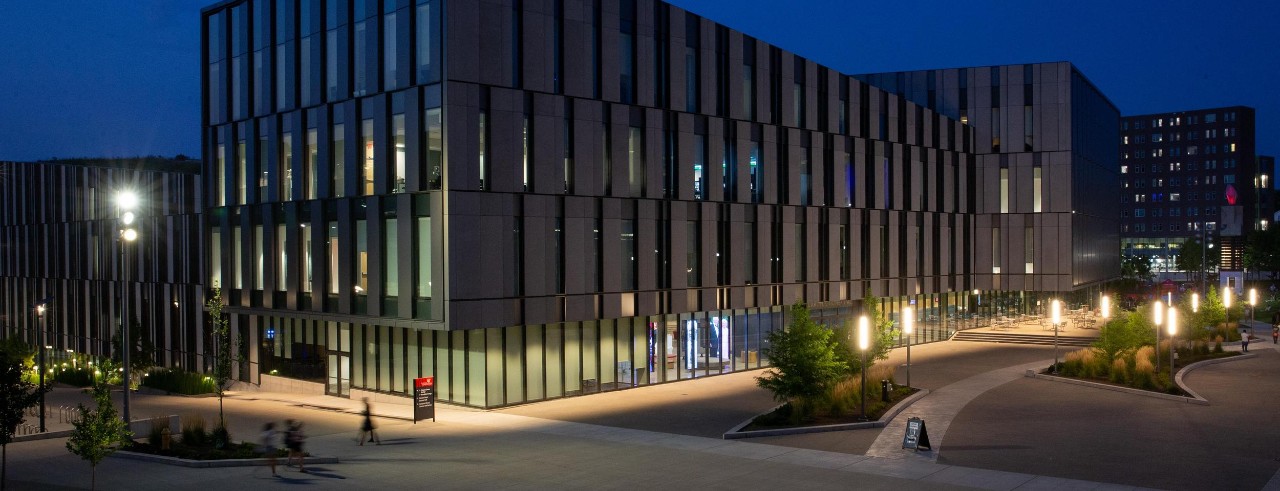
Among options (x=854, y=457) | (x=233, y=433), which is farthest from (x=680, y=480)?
(x=233, y=433)

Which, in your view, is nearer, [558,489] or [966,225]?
[558,489]

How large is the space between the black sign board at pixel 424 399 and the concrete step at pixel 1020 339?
127 feet

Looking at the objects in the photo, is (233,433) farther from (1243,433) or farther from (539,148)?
(1243,433)

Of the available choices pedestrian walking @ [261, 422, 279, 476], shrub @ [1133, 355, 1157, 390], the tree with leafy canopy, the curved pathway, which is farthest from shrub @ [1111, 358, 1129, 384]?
the tree with leafy canopy

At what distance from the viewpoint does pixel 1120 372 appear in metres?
36.5

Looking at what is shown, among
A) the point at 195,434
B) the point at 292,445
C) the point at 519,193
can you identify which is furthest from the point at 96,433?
the point at 519,193

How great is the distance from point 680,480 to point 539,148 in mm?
17666

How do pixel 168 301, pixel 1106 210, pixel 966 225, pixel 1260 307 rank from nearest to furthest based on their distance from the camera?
pixel 168 301
pixel 966 225
pixel 1106 210
pixel 1260 307

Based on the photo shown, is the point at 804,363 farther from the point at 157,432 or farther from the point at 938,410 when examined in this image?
the point at 157,432

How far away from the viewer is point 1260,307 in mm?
101500

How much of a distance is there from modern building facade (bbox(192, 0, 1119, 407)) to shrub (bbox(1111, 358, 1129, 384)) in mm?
15644

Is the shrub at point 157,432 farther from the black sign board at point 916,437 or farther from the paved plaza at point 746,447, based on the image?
the black sign board at point 916,437

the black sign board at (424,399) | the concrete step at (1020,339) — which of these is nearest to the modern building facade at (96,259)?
the black sign board at (424,399)

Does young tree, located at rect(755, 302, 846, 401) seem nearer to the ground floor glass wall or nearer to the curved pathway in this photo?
the curved pathway
